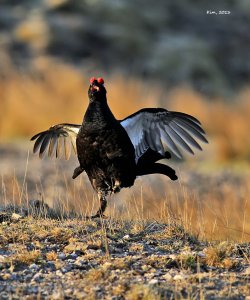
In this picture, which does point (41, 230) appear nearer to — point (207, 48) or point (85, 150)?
point (85, 150)

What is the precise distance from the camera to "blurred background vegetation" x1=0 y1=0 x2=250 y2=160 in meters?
18.8

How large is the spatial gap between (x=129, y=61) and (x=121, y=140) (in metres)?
26.3

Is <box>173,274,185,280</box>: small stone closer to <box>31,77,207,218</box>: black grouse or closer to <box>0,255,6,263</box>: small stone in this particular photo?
<box>0,255,6,263</box>: small stone

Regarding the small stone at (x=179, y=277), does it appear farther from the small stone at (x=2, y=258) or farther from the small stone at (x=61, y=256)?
the small stone at (x=2, y=258)

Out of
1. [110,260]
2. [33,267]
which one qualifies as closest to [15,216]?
[33,267]

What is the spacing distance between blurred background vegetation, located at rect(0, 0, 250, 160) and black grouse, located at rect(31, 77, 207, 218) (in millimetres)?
8870

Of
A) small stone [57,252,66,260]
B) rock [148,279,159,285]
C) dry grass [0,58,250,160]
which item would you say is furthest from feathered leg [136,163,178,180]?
dry grass [0,58,250,160]

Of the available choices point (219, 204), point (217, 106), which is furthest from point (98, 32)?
point (219, 204)

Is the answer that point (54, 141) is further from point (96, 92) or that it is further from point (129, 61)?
point (129, 61)

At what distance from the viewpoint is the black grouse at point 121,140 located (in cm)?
820

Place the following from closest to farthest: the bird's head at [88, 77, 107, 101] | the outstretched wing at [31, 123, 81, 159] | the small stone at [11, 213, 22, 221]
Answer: the small stone at [11, 213, 22, 221] < the bird's head at [88, 77, 107, 101] < the outstretched wing at [31, 123, 81, 159]

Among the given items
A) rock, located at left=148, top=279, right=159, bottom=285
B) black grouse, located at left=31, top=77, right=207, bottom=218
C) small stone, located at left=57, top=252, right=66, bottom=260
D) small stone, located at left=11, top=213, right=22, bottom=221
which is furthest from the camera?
black grouse, located at left=31, top=77, right=207, bottom=218

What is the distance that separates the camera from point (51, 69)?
21.6 meters

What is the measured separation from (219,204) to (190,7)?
3451cm
